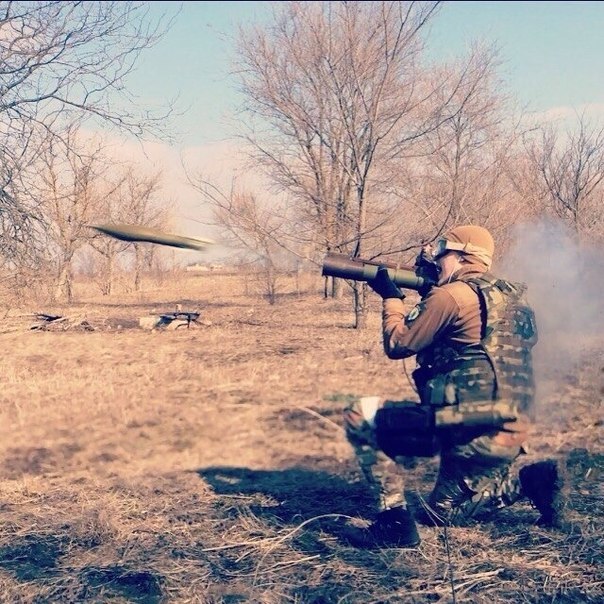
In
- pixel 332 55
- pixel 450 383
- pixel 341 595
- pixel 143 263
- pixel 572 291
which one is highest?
pixel 332 55

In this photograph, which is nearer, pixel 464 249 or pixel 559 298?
pixel 464 249

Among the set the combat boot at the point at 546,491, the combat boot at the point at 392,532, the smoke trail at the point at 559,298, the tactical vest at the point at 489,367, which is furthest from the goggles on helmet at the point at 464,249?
the smoke trail at the point at 559,298

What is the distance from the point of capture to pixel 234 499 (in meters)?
4.02

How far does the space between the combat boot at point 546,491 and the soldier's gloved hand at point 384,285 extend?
4.10 feet

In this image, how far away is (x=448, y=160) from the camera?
1541 cm

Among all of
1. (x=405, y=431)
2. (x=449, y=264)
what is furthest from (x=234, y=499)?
(x=449, y=264)

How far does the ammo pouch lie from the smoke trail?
11.1 feet

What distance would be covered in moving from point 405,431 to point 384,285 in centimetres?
96

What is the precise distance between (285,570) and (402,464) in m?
1.44

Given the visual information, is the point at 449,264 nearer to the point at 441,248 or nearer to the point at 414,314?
the point at 441,248

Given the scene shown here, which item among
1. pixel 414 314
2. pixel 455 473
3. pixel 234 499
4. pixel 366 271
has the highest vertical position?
pixel 366 271

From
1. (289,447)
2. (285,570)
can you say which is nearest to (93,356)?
(289,447)

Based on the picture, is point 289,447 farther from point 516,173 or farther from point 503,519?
point 516,173

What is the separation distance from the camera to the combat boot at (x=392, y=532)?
10.9ft
